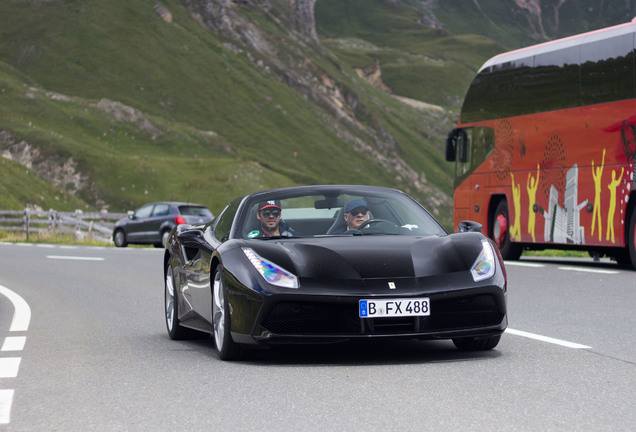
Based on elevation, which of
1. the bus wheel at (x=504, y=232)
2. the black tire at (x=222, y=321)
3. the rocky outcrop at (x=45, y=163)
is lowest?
the rocky outcrop at (x=45, y=163)

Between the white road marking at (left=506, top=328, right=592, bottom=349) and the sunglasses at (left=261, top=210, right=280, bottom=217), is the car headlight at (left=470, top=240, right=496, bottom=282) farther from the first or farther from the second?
the sunglasses at (left=261, top=210, right=280, bottom=217)

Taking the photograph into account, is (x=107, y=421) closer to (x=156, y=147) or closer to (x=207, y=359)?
(x=207, y=359)

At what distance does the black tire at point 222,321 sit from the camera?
8242 millimetres

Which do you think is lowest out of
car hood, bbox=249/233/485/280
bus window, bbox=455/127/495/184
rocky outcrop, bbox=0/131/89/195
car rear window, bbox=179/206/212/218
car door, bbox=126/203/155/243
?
rocky outcrop, bbox=0/131/89/195

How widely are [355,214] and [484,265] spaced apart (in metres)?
1.35

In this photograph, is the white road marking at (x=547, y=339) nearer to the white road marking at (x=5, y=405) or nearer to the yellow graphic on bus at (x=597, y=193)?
the white road marking at (x=5, y=405)

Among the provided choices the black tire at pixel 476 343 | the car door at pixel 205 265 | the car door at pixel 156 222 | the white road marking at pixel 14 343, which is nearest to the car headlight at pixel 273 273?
the car door at pixel 205 265

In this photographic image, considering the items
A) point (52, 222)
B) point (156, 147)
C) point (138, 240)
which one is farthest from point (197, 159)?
point (138, 240)

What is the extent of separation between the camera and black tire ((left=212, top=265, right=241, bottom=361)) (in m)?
8.24

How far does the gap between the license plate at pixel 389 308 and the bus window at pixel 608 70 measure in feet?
37.9

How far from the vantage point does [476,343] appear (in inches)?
340

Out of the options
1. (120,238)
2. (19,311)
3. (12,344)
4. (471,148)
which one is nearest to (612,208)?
(471,148)

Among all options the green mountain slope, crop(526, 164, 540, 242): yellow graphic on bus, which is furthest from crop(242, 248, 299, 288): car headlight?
the green mountain slope

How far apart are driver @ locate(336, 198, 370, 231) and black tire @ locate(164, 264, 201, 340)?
1.89 metres
